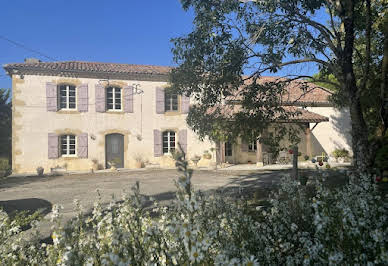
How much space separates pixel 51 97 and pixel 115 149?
4548mm

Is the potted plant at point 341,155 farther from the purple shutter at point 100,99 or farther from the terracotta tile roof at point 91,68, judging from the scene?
the purple shutter at point 100,99

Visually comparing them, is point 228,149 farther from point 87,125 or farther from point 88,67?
point 88,67

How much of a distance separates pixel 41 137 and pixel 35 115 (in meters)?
1.25

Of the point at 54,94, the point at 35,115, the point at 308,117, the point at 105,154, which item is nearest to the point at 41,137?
the point at 35,115

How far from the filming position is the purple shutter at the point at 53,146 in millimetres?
15078

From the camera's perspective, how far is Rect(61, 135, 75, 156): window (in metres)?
15.6

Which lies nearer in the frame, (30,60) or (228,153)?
(30,60)

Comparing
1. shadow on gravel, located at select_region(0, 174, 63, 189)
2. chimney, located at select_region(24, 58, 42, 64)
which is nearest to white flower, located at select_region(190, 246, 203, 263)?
shadow on gravel, located at select_region(0, 174, 63, 189)

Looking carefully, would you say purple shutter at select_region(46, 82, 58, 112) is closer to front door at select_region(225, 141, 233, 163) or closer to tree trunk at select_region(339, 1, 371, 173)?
front door at select_region(225, 141, 233, 163)

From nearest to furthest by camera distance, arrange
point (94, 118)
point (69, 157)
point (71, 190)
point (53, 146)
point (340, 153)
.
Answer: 1. point (71, 190)
2. point (53, 146)
3. point (69, 157)
4. point (94, 118)
5. point (340, 153)

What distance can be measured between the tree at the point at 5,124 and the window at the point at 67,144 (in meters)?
5.99

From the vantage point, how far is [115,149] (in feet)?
53.7

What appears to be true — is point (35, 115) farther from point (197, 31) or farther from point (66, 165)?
point (197, 31)

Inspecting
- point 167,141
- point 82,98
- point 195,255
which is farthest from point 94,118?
point 195,255
